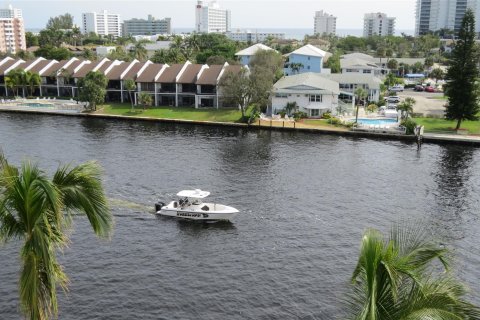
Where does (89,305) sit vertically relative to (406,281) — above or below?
below

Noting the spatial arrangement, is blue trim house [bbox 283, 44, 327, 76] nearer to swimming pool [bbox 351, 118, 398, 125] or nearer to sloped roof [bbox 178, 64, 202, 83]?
sloped roof [bbox 178, 64, 202, 83]

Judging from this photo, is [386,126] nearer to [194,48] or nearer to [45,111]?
[45,111]

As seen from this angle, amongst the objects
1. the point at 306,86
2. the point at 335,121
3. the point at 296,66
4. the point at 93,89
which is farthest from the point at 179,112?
the point at 296,66

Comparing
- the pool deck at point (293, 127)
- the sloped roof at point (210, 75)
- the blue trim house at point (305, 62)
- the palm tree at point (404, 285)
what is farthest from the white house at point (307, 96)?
the palm tree at point (404, 285)

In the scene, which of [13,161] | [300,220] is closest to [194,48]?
[13,161]

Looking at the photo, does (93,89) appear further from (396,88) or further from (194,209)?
(396,88)

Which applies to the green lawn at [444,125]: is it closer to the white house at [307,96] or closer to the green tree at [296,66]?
the white house at [307,96]
